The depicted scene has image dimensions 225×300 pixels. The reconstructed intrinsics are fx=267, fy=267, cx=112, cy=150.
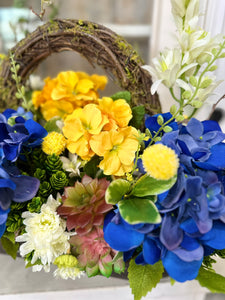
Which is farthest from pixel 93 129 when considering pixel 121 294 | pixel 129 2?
pixel 129 2

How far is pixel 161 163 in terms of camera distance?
13.4 inches

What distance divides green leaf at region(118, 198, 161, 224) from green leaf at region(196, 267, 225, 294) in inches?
6.3

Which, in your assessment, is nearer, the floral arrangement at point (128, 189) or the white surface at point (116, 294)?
the floral arrangement at point (128, 189)

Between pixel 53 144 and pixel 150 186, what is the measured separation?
20 cm

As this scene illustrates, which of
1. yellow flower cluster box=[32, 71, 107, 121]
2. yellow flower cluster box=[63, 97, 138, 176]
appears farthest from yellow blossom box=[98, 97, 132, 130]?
yellow flower cluster box=[32, 71, 107, 121]

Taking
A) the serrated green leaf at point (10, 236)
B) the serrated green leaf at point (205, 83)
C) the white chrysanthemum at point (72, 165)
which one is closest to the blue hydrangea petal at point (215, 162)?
the serrated green leaf at point (205, 83)

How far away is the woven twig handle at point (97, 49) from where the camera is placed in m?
0.51

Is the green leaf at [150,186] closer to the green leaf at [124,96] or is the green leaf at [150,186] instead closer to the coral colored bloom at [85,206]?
the coral colored bloom at [85,206]

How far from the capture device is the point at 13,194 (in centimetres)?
39

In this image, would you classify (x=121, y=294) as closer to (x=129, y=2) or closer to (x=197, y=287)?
(x=197, y=287)

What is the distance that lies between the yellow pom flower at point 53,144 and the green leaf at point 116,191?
0.46ft

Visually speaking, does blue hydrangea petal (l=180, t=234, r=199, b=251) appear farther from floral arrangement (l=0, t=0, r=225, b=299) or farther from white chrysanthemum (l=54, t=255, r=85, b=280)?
white chrysanthemum (l=54, t=255, r=85, b=280)

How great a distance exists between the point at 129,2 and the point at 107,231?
1.03 m

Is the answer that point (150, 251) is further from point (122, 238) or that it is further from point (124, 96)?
point (124, 96)
